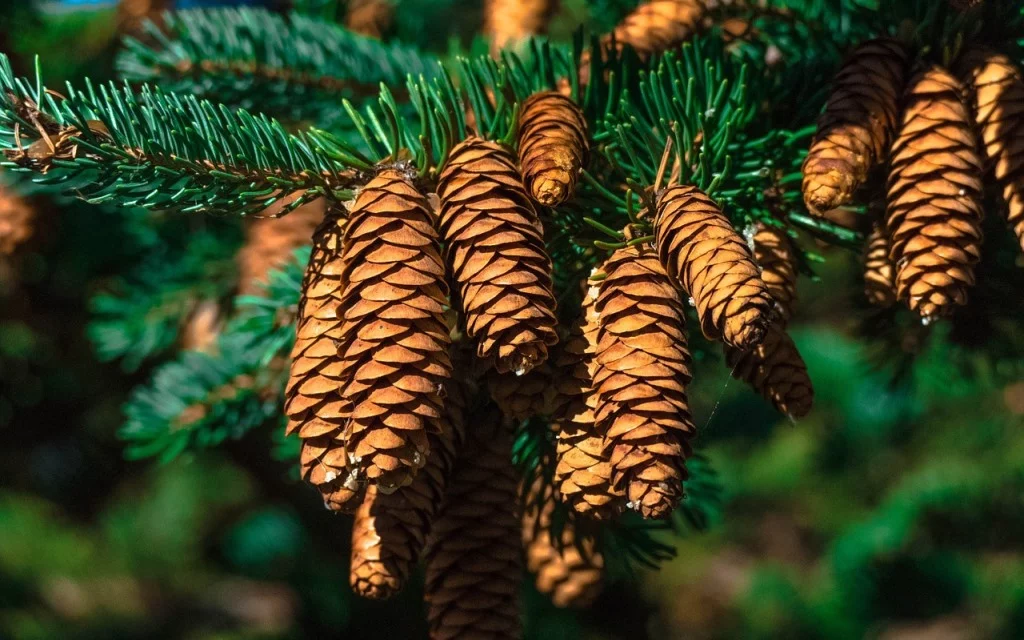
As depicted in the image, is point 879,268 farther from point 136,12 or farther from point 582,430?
point 136,12

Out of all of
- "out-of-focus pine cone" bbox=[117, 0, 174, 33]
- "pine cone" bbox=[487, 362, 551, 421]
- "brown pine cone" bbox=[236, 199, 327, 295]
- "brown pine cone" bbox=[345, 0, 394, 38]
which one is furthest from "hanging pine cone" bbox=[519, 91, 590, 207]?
"out-of-focus pine cone" bbox=[117, 0, 174, 33]

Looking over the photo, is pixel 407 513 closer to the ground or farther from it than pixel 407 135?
closer to the ground

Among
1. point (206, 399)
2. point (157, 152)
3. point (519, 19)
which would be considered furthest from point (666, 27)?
point (206, 399)

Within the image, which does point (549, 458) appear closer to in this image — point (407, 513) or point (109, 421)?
point (407, 513)

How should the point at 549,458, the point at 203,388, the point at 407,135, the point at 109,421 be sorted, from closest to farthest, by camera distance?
the point at 407,135 < the point at 549,458 < the point at 203,388 < the point at 109,421

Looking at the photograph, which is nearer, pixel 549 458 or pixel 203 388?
pixel 549 458

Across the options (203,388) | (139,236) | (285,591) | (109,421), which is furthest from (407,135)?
(285,591)

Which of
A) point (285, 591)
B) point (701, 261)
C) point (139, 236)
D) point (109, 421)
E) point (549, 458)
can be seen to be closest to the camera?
point (701, 261)
